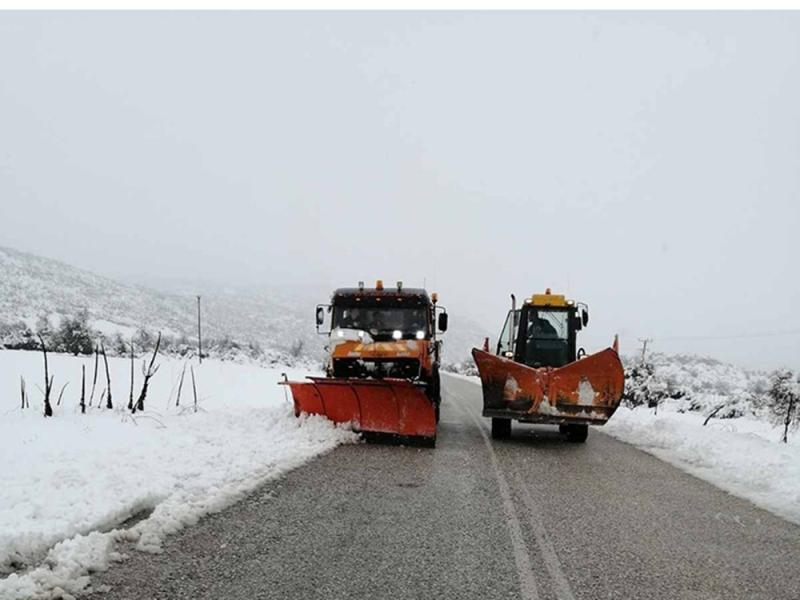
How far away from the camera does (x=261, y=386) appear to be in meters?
27.6

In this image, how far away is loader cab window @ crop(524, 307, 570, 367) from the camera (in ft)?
42.6

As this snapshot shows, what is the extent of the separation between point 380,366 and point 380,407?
986 millimetres

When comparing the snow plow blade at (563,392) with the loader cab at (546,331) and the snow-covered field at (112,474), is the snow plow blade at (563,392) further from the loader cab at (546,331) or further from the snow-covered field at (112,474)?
the snow-covered field at (112,474)

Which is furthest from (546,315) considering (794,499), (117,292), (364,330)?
(117,292)

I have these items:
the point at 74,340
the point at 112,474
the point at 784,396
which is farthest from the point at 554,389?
the point at 74,340

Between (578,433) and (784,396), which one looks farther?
(784,396)

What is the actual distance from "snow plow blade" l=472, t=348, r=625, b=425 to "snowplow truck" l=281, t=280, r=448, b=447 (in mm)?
1273

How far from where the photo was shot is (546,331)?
13.1 m

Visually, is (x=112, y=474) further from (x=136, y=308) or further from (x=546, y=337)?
(x=136, y=308)

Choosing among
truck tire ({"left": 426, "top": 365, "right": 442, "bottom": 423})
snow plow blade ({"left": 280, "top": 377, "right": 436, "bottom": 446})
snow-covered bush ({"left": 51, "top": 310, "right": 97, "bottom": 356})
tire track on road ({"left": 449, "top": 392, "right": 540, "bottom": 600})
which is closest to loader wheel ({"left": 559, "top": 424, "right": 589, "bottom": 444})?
truck tire ({"left": 426, "top": 365, "right": 442, "bottom": 423})

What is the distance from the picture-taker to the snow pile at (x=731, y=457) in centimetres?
790

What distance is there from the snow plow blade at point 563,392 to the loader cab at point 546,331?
171 cm

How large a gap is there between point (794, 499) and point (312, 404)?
7423mm

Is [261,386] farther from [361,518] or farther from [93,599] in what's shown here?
[93,599]
